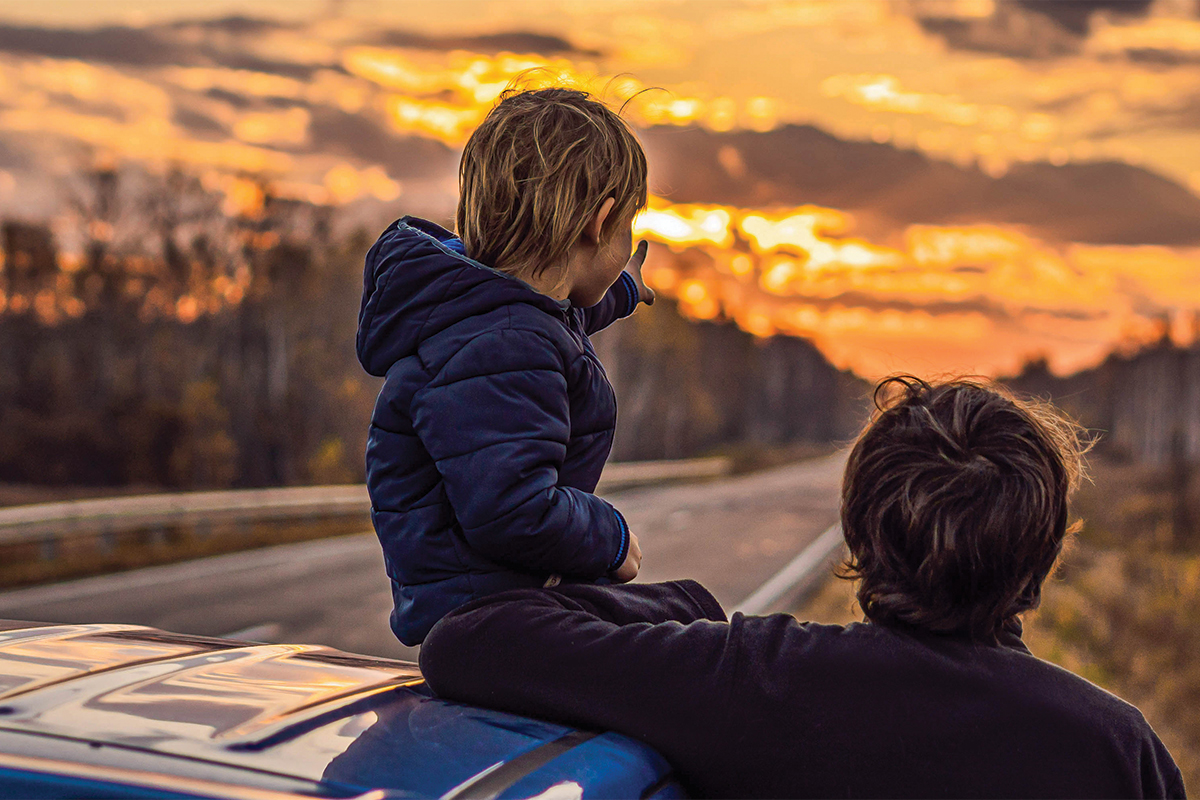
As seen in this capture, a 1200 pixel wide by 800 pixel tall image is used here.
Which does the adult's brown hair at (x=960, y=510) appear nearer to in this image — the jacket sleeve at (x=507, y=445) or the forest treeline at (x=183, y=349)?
the jacket sleeve at (x=507, y=445)

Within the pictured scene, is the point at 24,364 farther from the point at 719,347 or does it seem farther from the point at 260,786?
the point at 719,347

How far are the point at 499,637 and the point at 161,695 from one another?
0.53m

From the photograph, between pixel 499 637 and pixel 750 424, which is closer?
pixel 499 637

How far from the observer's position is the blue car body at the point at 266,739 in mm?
1438

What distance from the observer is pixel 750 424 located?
12912cm

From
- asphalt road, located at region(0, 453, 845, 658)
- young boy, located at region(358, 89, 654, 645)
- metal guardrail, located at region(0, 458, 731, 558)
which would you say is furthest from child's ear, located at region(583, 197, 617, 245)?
metal guardrail, located at region(0, 458, 731, 558)

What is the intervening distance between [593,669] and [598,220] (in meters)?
0.95

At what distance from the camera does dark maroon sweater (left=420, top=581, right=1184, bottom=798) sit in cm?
161

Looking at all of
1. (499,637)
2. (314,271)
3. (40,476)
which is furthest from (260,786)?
(314,271)

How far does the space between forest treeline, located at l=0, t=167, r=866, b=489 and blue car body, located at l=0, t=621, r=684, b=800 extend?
42.0 metres

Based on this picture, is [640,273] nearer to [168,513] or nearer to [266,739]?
[266,739]

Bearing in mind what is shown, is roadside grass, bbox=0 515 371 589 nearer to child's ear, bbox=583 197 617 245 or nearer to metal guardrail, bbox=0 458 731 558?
metal guardrail, bbox=0 458 731 558

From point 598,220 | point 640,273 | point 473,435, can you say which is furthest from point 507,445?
point 640,273

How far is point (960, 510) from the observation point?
171cm
